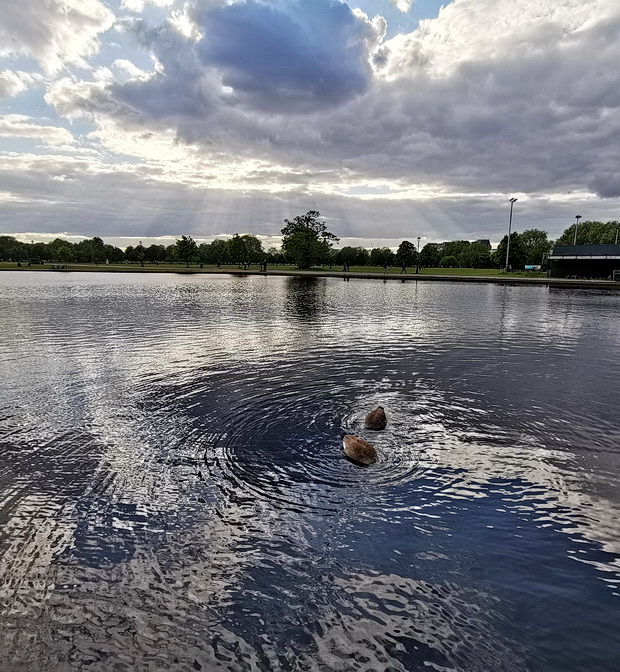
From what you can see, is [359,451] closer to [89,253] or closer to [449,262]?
[449,262]

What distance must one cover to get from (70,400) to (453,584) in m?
10.8

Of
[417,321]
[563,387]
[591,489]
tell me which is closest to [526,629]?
[591,489]

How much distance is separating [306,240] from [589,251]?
63238 millimetres

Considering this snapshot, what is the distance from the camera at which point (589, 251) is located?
7062 centimetres

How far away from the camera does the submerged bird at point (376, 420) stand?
1041 centimetres

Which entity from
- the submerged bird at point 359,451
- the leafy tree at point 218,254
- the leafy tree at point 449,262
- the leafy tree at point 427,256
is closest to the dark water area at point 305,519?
the submerged bird at point 359,451

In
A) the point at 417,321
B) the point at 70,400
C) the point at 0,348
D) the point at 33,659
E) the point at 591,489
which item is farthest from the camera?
the point at 417,321

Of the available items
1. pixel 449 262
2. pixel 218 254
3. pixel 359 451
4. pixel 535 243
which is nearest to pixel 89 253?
pixel 218 254

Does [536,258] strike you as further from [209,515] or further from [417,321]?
[209,515]

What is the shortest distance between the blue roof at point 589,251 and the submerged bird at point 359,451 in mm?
77428

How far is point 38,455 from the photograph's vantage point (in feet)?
29.2

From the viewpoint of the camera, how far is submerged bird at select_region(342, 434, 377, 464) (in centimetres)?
872

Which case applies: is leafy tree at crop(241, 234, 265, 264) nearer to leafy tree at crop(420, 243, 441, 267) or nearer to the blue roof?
leafy tree at crop(420, 243, 441, 267)

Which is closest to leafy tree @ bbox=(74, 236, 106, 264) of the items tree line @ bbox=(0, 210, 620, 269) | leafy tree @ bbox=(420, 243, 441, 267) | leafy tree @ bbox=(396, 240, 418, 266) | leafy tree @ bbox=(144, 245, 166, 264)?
tree line @ bbox=(0, 210, 620, 269)
